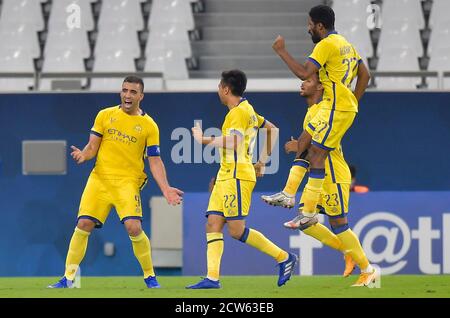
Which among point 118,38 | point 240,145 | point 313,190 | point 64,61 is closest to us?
point 313,190

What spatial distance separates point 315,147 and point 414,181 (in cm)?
638

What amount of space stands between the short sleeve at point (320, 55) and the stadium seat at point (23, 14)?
950 cm

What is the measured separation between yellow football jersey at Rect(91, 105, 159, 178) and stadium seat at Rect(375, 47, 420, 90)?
706cm

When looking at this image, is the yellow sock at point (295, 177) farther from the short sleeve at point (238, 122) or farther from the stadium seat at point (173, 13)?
the stadium seat at point (173, 13)

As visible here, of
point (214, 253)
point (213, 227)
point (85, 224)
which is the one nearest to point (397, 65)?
point (213, 227)

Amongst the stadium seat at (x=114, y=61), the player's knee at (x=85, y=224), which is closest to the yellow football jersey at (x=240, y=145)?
the player's knee at (x=85, y=224)

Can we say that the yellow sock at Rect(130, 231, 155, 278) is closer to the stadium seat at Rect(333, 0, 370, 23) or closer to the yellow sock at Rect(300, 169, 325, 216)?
the yellow sock at Rect(300, 169, 325, 216)

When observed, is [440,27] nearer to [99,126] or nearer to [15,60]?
[15,60]

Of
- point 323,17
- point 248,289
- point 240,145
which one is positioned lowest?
point 248,289

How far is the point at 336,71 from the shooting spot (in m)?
10.5

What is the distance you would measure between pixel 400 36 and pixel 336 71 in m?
7.90
